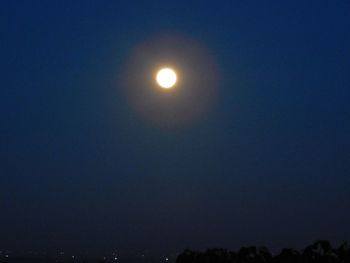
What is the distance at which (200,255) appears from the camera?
16.0 metres

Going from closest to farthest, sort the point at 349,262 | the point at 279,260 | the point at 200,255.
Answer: the point at 349,262
the point at 279,260
the point at 200,255

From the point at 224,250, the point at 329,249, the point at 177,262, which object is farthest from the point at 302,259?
the point at 177,262

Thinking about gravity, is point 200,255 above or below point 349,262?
above

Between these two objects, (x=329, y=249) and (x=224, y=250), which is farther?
(x=224, y=250)

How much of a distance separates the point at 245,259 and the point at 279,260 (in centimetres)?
83

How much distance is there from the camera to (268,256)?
50.1 ft

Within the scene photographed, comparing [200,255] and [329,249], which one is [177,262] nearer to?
[200,255]

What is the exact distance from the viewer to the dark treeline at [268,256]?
1437 centimetres

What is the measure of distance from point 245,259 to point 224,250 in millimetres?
907

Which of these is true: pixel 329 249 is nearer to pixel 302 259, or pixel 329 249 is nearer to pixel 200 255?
pixel 302 259

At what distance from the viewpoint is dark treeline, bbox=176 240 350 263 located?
14.4 m

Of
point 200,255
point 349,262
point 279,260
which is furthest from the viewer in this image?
point 200,255

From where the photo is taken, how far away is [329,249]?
14.6m

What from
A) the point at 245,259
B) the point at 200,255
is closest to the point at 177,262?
the point at 200,255
